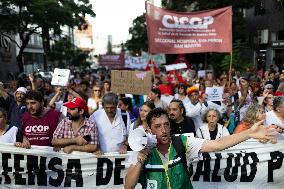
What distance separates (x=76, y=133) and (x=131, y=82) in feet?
11.3

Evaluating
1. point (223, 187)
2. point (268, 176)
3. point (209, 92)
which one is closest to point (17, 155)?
point (223, 187)

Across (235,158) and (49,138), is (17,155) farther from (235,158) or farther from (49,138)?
(235,158)

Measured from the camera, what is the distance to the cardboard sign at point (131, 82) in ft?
25.4

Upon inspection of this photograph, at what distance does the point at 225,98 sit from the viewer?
7.91 m

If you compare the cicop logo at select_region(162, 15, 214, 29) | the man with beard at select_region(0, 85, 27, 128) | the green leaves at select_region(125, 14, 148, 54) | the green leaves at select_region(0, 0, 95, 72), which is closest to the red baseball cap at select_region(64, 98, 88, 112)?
the man with beard at select_region(0, 85, 27, 128)

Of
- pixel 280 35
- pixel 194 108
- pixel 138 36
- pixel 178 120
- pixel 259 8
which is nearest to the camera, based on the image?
pixel 178 120

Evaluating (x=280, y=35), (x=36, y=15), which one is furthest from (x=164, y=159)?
(x=280, y=35)

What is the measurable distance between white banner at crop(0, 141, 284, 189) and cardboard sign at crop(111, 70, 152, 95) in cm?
308

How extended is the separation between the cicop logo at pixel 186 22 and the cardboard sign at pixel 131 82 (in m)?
1.96

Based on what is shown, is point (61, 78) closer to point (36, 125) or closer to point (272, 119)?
point (36, 125)

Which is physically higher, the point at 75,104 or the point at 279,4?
the point at 279,4

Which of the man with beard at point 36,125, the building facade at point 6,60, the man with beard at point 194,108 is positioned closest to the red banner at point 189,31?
the man with beard at point 194,108

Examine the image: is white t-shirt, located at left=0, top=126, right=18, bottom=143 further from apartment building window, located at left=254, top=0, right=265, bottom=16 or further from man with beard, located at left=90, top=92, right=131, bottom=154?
apartment building window, located at left=254, top=0, right=265, bottom=16

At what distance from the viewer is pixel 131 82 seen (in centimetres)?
789
